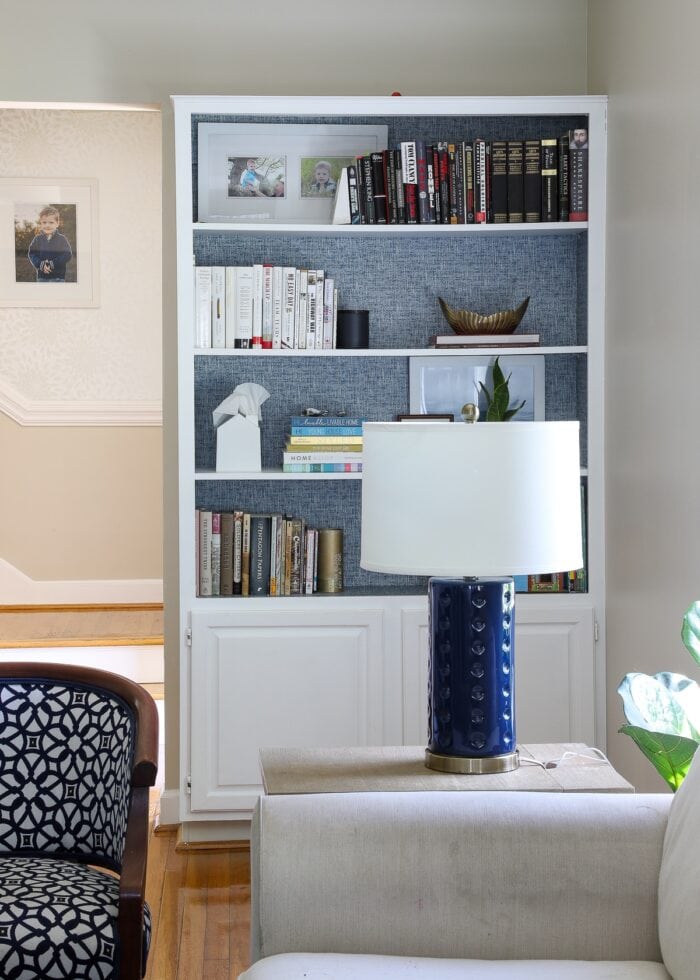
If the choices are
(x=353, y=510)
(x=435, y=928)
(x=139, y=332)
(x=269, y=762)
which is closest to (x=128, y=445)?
(x=139, y=332)

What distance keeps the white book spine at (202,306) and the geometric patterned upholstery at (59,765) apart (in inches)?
47.9

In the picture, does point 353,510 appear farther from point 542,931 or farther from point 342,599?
point 542,931

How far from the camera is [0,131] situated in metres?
5.71

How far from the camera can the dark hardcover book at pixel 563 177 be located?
3.17 metres

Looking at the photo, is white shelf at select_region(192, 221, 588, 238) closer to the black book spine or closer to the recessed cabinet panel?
the black book spine

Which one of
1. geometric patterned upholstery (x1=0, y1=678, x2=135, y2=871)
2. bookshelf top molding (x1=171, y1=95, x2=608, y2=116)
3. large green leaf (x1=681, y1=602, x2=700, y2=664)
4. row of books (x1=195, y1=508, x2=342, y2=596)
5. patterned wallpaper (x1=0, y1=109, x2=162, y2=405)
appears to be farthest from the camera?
patterned wallpaper (x1=0, y1=109, x2=162, y2=405)

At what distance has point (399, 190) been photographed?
10.4 feet

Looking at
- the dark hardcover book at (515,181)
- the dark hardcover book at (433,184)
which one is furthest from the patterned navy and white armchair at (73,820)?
the dark hardcover book at (515,181)

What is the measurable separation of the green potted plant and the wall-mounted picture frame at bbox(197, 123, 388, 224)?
1916 mm

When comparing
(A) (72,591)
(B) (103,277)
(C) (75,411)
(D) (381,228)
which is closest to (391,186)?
(D) (381,228)

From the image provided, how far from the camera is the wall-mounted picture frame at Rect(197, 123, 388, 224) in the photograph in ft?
10.7

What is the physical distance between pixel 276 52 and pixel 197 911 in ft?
7.90

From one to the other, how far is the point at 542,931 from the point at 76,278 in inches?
193

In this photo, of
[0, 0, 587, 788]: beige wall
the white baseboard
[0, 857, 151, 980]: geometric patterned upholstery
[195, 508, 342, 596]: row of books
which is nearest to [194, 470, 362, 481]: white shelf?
[195, 508, 342, 596]: row of books
